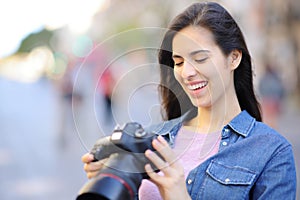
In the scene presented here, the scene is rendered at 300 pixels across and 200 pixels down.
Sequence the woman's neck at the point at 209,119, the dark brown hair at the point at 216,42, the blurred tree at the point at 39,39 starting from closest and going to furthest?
1. the dark brown hair at the point at 216,42
2. the woman's neck at the point at 209,119
3. the blurred tree at the point at 39,39

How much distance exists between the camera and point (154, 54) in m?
1.47

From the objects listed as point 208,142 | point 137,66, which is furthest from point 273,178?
point 137,66

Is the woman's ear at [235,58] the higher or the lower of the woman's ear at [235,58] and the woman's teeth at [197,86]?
the higher

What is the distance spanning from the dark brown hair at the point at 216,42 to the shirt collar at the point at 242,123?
0.35ft

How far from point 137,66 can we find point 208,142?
34 cm

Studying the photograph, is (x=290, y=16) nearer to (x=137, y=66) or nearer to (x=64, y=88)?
(x=64, y=88)

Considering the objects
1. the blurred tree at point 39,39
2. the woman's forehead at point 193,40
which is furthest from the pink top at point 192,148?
the blurred tree at point 39,39

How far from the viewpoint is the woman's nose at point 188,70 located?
5.07 ft

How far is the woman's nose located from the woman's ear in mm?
199

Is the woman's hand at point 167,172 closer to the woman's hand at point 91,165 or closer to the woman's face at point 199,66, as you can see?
the woman's hand at point 91,165

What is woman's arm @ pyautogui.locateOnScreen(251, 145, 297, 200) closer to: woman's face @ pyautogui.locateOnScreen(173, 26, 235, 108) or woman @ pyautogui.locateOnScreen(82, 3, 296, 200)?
woman @ pyautogui.locateOnScreen(82, 3, 296, 200)

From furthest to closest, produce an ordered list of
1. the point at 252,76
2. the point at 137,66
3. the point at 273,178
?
1. the point at 252,76
2. the point at 273,178
3. the point at 137,66

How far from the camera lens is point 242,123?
1742 mm

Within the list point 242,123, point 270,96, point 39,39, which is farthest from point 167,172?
point 39,39
